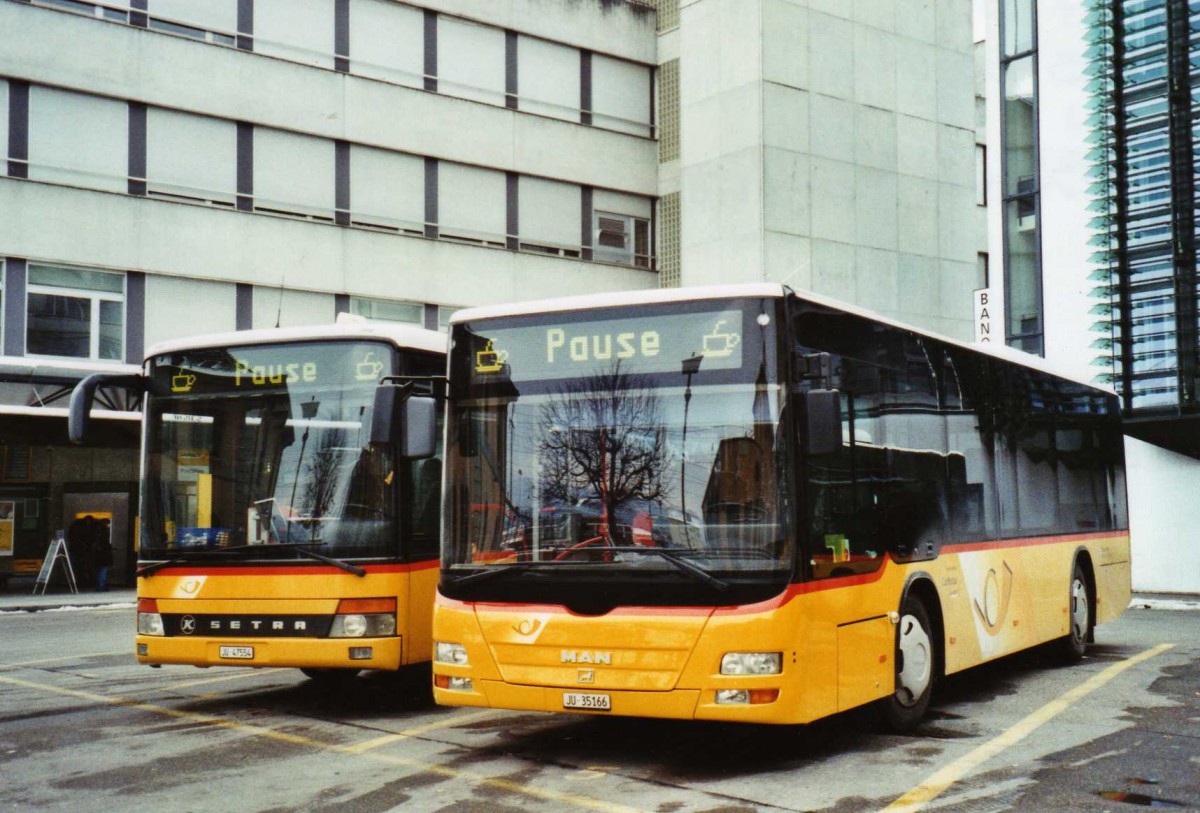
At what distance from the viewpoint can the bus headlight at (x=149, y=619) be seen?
1030 cm

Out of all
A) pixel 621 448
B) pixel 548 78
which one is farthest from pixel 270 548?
pixel 548 78

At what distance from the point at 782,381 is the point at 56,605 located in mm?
20295

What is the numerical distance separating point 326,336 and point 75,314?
20.6 metres

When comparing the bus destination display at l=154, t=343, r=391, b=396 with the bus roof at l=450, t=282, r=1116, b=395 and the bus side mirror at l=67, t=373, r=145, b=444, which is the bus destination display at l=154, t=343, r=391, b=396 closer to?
the bus side mirror at l=67, t=373, r=145, b=444

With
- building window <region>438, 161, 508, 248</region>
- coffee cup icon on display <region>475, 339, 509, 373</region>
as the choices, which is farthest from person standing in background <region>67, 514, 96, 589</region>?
coffee cup icon on display <region>475, 339, 509, 373</region>

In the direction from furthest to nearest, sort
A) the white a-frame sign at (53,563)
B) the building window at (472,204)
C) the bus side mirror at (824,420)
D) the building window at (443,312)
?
the building window at (472,204) → the building window at (443,312) → the white a-frame sign at (53,563) → the bus side mirror at (824,420)

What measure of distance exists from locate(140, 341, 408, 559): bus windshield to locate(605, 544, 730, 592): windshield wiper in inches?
110

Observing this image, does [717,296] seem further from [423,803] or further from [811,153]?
[811,153]

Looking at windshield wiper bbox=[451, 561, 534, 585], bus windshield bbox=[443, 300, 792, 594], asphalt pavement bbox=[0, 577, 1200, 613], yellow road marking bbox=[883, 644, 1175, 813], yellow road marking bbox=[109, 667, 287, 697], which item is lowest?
asphalt pavement bbox=[0, 577, 1200, 613]

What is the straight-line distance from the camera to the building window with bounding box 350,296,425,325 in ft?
106

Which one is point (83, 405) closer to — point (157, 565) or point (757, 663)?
point (157, 565)

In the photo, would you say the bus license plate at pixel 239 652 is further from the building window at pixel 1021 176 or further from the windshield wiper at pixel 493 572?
the building window at pixel 1021 176

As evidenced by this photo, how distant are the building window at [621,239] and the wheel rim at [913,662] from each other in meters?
27.8

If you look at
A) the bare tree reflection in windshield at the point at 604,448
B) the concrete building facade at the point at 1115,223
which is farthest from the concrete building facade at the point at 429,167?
the bare tree reflection in windshield at the point at 604,448
